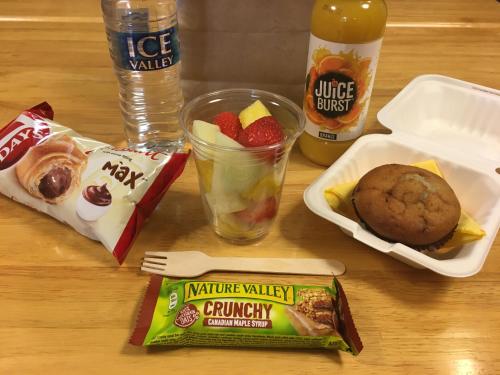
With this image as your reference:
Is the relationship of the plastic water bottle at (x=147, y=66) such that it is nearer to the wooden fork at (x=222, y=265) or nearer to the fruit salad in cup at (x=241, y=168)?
the fruit salad in cup at (x=241, y=168)

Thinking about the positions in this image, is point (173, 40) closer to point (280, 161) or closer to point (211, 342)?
point (280, 161)

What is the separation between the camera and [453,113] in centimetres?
89

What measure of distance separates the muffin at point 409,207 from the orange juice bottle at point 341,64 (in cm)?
12

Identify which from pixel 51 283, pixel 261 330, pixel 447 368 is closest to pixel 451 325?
pixel 447 368

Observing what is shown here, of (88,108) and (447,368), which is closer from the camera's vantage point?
(447,368)

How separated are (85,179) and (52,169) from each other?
0.06m

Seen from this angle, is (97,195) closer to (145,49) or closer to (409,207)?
(145,49)

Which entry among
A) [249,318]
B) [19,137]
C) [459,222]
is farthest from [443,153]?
[19,137]

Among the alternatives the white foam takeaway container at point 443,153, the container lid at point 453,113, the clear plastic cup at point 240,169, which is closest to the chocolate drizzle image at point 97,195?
the clear plastic cup at point 240,169

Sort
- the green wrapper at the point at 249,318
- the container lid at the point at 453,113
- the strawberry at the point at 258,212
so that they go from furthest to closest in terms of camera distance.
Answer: the container lid at the point at 453,113 → the strawberry at the point at 258,212 → the green wrapper at the point at 249,318

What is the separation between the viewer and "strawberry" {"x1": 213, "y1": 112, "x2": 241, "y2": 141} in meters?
0.59

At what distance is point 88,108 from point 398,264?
0.63 metres

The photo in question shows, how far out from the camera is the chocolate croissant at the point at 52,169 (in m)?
0.61

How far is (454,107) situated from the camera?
2.93ft
